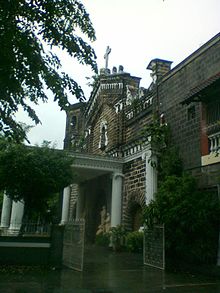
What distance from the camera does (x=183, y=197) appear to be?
9422mm

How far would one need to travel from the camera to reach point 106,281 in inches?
275

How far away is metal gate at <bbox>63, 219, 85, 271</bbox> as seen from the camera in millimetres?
8230

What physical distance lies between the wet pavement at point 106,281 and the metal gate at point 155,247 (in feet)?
0.95

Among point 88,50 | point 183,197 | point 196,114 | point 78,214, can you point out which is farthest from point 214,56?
point 78,214

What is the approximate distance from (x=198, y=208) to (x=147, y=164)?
13.9 feet

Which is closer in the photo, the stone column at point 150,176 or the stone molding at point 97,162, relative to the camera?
the stone column at point 150,176

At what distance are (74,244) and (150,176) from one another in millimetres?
4964

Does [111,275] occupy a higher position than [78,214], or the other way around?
[78,214]

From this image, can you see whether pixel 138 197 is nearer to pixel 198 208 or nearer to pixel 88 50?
pixel 198 208

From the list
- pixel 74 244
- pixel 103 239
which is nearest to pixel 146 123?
pixel 103 239

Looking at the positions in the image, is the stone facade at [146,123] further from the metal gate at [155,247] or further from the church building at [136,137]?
the metal gate at [155,247]

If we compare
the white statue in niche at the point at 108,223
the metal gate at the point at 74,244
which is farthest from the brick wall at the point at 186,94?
the white statue in niche at the point at 108,223

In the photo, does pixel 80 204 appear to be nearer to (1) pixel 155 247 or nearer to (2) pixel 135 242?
(2) pixel 135 242

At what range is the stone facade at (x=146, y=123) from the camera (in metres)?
10.2
